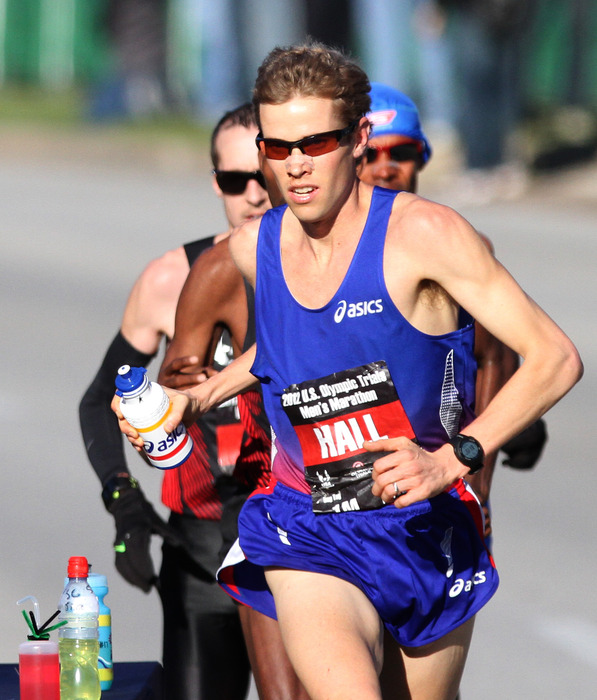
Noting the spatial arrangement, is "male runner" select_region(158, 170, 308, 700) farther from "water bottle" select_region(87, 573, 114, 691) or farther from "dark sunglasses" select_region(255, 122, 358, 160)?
"dark sunglasses" select_region(255, 122, 358, 160)

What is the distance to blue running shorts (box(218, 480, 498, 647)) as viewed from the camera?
12.0ft

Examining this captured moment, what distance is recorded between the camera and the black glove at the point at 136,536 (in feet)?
14.2

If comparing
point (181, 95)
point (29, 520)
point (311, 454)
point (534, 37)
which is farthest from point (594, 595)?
point (181, 95)

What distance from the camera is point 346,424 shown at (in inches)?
142

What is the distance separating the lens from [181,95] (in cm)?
2494

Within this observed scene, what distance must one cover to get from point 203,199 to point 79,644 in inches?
561

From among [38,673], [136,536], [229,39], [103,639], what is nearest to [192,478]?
[136,536]

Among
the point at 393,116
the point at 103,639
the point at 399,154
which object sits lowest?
the point at 103,639

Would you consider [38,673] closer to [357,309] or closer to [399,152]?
[357,309]

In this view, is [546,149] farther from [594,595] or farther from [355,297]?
[355,297]

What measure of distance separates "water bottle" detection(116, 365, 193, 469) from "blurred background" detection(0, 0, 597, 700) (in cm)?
105

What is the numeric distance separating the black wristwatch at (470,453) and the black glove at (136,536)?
1.28m

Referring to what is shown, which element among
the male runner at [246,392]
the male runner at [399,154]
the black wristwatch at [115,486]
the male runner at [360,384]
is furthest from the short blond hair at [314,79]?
the black wristwatch at [115,486]

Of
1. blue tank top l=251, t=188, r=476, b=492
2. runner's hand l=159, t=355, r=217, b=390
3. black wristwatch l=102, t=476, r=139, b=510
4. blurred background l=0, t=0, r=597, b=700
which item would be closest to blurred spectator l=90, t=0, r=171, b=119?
blurred background l=0, t=0, r=597, b=700
